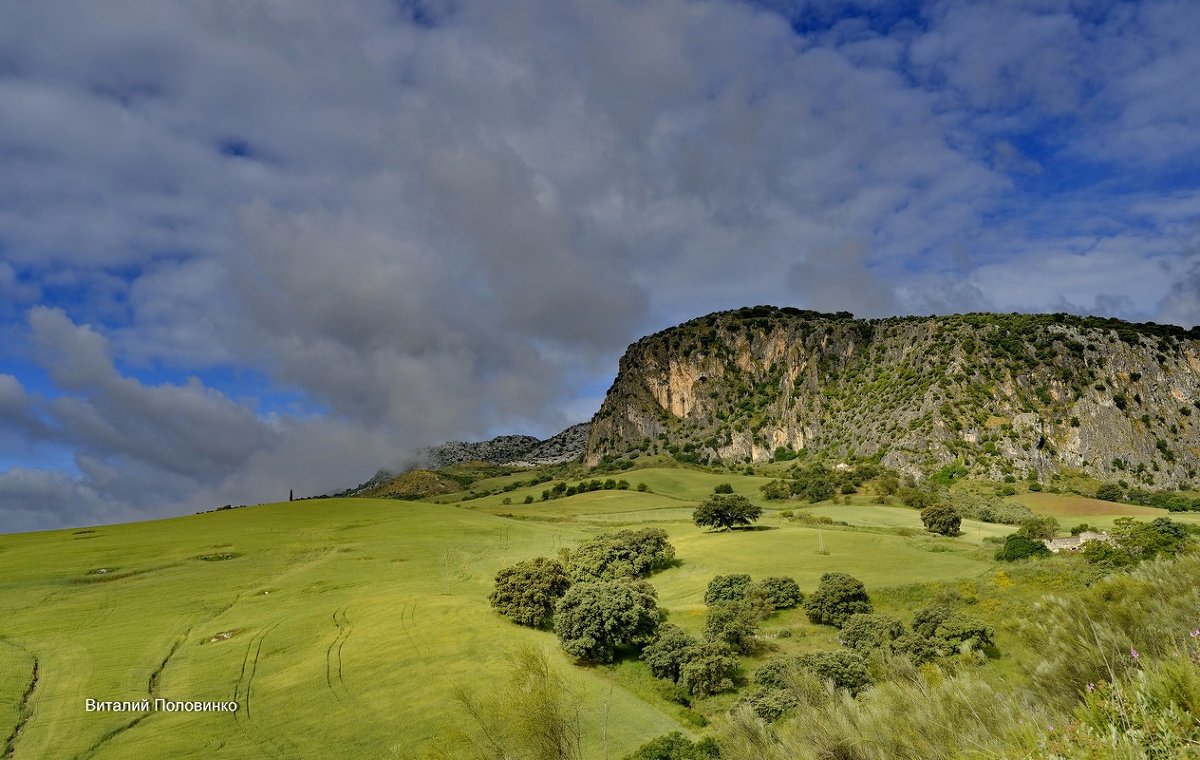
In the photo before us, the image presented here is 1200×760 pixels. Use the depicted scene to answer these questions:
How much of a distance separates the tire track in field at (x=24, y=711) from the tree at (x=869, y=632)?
40.4 m

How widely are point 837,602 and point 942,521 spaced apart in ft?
131

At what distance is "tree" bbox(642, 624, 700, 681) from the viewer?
117 ft

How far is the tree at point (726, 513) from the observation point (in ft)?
265

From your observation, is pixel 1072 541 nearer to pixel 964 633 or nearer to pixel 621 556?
pixel 964 633

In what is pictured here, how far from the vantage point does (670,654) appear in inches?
1425

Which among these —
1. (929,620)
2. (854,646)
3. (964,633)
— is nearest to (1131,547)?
(929,620)

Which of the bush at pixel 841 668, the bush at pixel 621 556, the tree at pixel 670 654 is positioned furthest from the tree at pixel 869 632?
the bush at pixel 621 556

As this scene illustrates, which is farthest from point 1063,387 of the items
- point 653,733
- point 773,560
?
point 653,733

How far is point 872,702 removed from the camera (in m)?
11.6

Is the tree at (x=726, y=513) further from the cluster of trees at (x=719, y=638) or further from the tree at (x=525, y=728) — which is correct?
the tree at (x=525, y=728)

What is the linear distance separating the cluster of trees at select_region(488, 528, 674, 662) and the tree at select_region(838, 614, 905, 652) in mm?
12216

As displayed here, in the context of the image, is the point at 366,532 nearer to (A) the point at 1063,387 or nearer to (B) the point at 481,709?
(B) the point at 481,709

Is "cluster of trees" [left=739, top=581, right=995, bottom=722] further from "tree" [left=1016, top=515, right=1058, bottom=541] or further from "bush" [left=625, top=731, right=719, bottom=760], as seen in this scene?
"tree" [left=1016, top=515, right=1058, bottom=541]

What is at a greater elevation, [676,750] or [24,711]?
[24,711]
